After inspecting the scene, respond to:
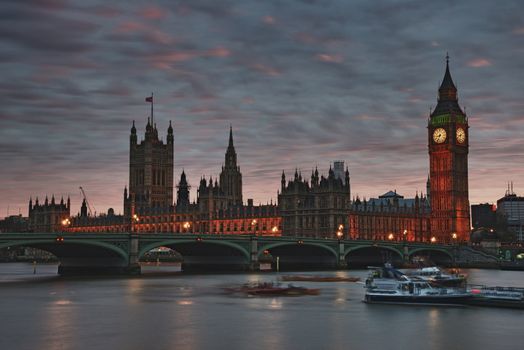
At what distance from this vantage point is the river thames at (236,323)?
48.9m

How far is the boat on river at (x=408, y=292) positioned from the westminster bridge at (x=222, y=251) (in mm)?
45785

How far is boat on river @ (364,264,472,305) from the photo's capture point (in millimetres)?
68625

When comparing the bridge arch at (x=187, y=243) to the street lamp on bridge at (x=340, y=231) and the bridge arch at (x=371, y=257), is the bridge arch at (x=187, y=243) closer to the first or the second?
the bridge arch at (x=371, y=257)

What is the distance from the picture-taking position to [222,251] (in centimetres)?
13700

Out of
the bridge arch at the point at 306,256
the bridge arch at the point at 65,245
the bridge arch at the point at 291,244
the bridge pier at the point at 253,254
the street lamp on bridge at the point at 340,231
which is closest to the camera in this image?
the bridge arch at the point at 65,245

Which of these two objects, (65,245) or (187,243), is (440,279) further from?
(65,245)

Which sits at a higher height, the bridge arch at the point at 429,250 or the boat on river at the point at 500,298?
the bridge arch at the point at 429,250

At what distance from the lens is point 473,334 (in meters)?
52.0

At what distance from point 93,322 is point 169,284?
136ft

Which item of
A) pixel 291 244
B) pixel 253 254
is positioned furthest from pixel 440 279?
pixel 291 244

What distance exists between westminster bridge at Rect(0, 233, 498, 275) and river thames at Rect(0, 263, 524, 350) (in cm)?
2163

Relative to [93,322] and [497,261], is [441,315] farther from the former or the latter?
[497,261]

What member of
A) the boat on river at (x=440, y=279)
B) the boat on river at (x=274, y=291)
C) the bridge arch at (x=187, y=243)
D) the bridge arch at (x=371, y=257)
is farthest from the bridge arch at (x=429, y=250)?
the boat on river at (x=274, y=291)

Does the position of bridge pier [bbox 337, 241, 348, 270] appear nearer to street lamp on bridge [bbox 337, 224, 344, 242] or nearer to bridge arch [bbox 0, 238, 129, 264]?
street lamp on bridge [bbox 337, 224, 344, 242]
